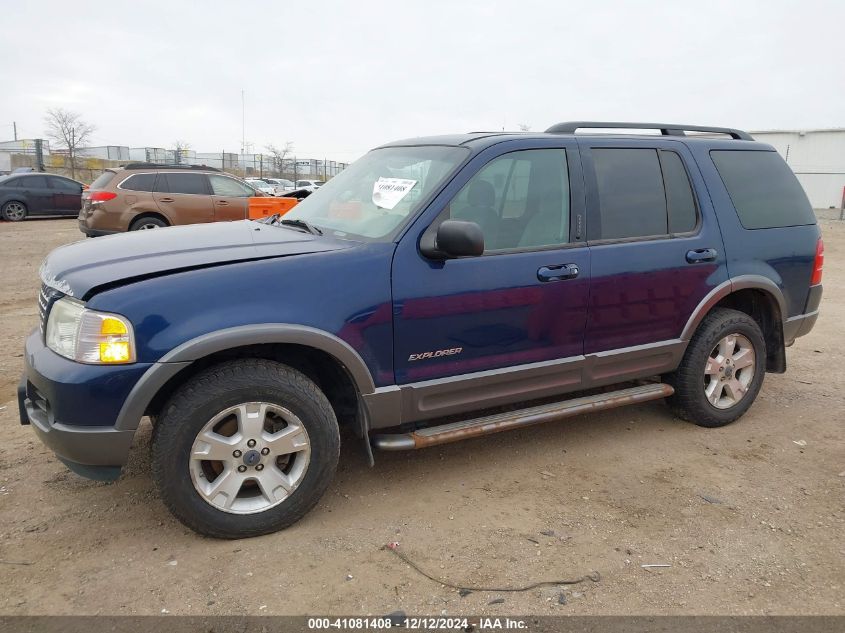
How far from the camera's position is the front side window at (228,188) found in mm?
12938

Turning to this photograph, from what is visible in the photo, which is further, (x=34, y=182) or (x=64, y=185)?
(x=64, y=185)

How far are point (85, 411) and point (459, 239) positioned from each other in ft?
5.92

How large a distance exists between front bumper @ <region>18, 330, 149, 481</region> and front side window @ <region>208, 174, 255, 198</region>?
10.6m

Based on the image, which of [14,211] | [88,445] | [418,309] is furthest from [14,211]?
[418,309]

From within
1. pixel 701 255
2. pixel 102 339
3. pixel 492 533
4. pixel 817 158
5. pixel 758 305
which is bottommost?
pixel 492 533

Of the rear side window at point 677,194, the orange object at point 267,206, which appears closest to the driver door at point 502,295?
the rear side window at point 677,194

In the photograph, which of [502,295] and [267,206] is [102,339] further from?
[267,206]

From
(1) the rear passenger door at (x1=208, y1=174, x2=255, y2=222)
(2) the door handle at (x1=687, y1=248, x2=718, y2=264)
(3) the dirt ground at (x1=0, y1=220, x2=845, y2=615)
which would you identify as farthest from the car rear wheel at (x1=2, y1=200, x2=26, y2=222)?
(2) the door handle at (x1=687, y1=248, x2=718, y2=264)

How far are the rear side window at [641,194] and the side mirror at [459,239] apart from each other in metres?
0.97

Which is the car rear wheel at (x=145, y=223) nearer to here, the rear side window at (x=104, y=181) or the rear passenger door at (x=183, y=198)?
the rear passenger door at (x=183, y=198)

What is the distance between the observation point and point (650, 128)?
441 centimetres

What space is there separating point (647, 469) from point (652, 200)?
1642mm

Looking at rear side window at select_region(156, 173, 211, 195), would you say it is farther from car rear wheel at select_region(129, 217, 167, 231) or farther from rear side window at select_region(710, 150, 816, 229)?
rear side window at select_region(710, 150, 816, 229)

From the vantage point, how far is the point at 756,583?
2834mm
